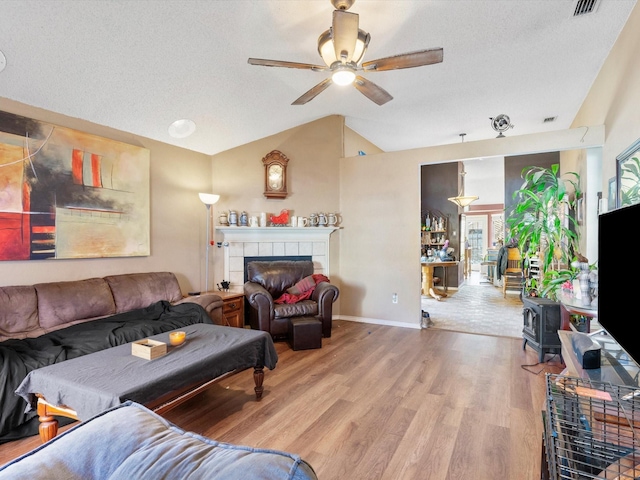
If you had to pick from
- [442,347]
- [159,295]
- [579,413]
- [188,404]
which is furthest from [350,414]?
[159,295]

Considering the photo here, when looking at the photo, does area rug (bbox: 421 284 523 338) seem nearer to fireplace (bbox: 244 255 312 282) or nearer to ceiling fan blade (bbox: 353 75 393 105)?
fireplace (bbox: 244 255 312 282)

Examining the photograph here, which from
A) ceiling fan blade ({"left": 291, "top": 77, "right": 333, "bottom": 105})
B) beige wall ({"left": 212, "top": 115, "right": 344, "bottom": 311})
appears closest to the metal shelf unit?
ceiling fan blade ({"left": 291, "top": 77, "right": 333, "bottom": 105})

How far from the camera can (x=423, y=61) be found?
7.84 feet

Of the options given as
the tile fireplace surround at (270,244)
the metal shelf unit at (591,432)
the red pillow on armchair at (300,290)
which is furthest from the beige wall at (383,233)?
the metal shelf unit at (591,432)

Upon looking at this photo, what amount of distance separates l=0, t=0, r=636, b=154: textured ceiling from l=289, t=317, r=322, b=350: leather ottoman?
2.65 m

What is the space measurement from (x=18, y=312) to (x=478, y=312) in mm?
5890

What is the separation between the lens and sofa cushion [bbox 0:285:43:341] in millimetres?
2529

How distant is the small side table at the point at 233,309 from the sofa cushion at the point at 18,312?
69.5 inches

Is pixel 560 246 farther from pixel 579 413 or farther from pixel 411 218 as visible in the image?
pixel 579 413

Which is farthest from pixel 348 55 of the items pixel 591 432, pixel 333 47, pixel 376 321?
pixel 376 321

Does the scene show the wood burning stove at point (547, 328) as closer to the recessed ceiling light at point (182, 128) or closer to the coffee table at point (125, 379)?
the coffee table at point (125, 379)

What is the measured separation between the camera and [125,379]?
5.66ft

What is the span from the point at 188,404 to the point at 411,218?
3.53 m

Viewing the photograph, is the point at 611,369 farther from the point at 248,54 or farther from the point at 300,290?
the point at 248,54
